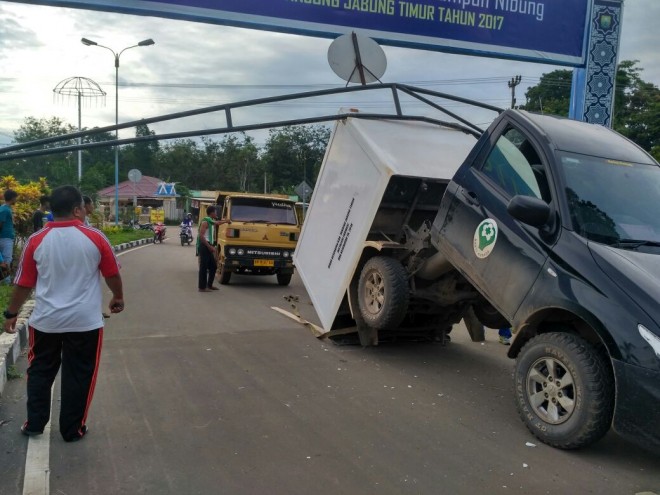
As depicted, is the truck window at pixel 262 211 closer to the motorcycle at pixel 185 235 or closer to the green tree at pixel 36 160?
the motorcycle at pixel 185 235

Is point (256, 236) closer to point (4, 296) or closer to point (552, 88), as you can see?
point (4, 296)

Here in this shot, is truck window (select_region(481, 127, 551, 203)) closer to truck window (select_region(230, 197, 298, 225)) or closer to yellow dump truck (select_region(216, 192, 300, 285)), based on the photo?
yellow dump truck (select_region(216, 192, 300, 285))

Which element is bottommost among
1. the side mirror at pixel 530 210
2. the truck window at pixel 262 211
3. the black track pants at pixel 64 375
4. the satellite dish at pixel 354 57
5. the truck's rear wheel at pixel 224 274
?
the truck's rear wheel at pixel 224 274

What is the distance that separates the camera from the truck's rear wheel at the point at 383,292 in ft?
18.7

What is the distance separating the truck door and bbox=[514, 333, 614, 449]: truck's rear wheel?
425mm

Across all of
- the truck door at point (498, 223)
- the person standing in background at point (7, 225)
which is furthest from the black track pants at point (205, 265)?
the truck door at point (498, 223)

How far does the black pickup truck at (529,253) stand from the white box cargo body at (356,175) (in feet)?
0.08

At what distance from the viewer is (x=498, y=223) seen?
4.50 meters

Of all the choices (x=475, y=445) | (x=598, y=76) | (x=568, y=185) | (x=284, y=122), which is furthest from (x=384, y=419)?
(x=598, y=76)

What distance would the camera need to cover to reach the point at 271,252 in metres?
12.0

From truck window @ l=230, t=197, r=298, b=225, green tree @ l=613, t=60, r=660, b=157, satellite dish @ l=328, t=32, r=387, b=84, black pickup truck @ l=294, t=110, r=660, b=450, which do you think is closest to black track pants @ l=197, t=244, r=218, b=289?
truck window @ l=230, t=197, r=298, b=225

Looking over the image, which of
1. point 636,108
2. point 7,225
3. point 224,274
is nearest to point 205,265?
point 224,274

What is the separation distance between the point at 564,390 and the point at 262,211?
949cm

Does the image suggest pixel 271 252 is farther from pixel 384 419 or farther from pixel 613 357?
pixel 613 357
